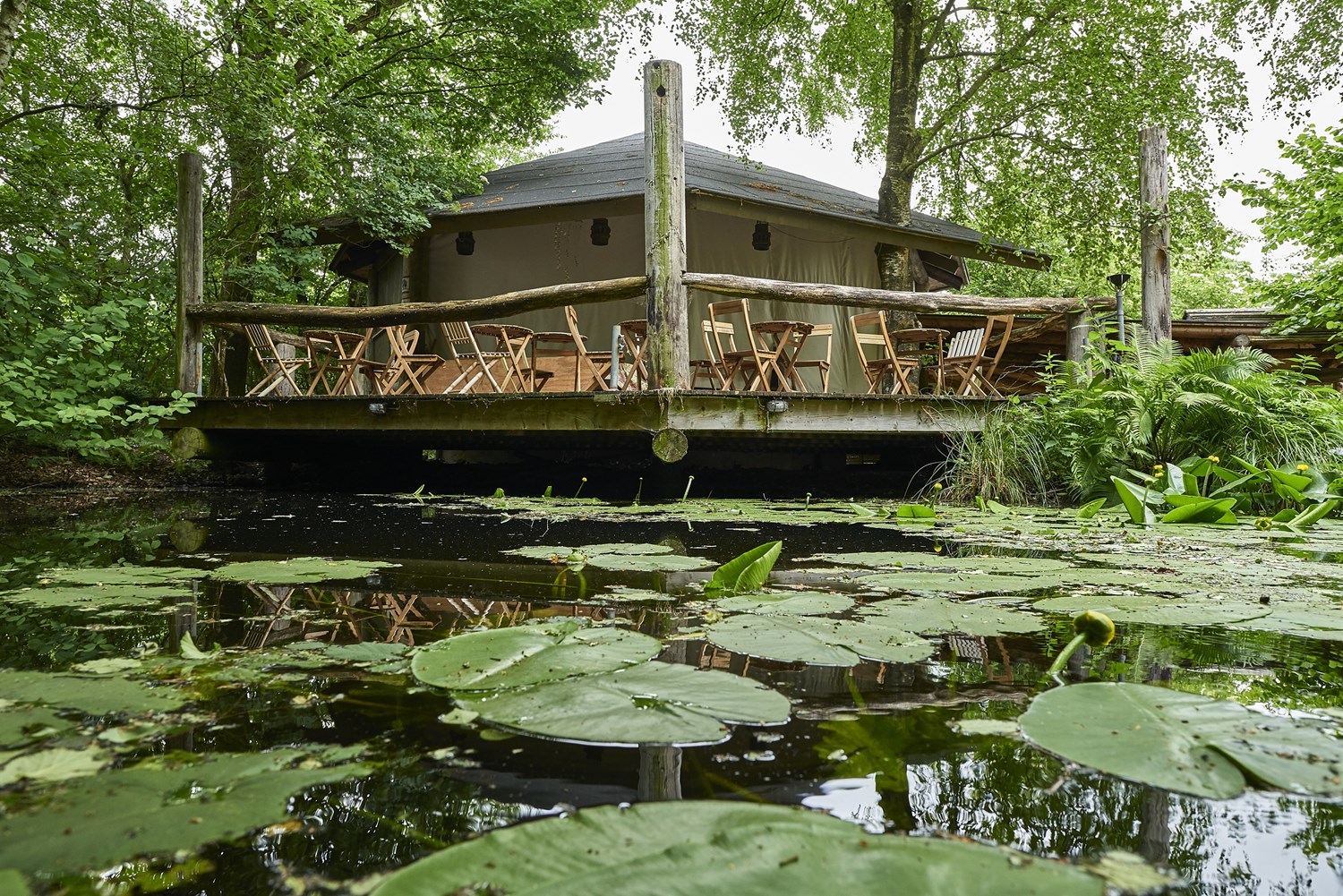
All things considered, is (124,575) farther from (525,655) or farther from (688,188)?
(688,188)

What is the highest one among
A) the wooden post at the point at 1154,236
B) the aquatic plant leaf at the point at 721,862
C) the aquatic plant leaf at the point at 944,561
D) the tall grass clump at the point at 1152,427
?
the wooden post at the point at 1154,236

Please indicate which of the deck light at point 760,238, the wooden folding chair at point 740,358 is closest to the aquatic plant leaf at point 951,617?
the wooden folding chair at point 740,358

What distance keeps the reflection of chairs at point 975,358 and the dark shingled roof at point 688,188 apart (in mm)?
2455

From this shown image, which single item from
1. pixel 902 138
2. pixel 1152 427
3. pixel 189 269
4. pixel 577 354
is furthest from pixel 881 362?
pixel 189 269

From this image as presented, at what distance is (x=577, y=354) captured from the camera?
26.2 feet

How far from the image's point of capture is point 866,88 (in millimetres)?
14867

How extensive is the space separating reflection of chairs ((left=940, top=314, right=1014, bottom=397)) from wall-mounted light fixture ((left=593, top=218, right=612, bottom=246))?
183 inches

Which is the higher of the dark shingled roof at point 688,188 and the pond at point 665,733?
the dark shingled roof at point 688,188

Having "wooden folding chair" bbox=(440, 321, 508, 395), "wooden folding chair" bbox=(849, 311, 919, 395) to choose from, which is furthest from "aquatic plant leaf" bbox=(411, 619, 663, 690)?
"wooden folding chair" bbox=(440, 321, 508, 395)

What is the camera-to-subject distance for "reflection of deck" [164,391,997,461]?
16.9 feet

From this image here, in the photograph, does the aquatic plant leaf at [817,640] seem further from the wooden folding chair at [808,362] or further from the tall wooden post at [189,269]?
the tall wooden post at [189,269]

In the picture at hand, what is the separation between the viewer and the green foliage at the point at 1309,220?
41.9 ft

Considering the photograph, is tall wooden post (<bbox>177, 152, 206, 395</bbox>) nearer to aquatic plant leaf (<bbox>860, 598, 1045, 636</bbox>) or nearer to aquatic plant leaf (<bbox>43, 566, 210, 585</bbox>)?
aquatic plant leaf (<bbox>43, 566, 210, 585</bbox>)

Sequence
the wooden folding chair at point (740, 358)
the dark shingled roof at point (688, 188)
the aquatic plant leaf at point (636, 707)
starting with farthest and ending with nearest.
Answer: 1. the dark shingled roof at point (688, 188)
2. the wooden folding chair at point (740, 358)
3. the aquatic plant leaf at point (636, 707)
